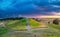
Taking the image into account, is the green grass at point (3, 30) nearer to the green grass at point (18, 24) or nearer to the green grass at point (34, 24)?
the green grass at point (18, 24)

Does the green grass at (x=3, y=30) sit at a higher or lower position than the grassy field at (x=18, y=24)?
lower

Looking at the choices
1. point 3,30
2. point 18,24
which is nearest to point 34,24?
point 18,24

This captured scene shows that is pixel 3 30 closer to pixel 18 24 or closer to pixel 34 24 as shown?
pixel 18 24

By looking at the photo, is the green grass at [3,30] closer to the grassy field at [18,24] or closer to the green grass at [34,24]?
the grassy field at [18,24]

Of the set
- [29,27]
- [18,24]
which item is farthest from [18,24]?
[29,27]

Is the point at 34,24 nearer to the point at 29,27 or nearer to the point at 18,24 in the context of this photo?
the point at 29,27

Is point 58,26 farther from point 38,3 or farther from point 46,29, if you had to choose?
point 38,3

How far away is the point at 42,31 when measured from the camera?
162 centimetres

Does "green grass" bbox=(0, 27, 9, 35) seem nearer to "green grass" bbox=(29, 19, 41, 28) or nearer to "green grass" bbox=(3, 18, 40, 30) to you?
"green grass" bbox=(3, 18, 40, 30)

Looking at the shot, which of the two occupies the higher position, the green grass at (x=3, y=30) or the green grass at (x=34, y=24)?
the green grass at (x=34, y=24)

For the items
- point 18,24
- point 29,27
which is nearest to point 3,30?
point 18,24

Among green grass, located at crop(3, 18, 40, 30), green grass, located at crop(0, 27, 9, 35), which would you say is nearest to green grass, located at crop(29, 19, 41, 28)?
green grass, located at crop(3, 18, 40, 30)

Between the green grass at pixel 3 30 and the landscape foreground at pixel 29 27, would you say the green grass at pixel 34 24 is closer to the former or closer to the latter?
the landscape foreground at pixel 29 27

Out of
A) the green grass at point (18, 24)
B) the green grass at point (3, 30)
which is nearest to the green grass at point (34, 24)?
the green grass at point (18, 24)
